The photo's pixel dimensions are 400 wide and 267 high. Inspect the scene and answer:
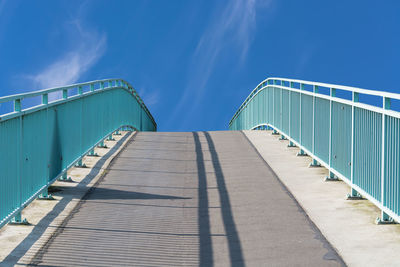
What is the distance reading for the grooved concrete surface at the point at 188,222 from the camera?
6332mm

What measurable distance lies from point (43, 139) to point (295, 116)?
602 centimetres

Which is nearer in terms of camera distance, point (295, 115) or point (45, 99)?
point (45, 99)

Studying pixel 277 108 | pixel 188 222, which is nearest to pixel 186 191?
pixel 188 222

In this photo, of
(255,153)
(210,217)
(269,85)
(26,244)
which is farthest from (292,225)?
(269,85)

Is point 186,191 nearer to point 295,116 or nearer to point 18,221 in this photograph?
point 18,221

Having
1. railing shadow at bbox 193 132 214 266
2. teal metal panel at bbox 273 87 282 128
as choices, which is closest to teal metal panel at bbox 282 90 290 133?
teal metal panel at bbox 273 87 282 128

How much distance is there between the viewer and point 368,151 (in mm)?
7758

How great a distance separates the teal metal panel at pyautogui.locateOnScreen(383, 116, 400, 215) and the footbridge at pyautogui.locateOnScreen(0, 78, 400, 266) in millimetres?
21

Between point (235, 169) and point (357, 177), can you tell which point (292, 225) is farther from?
point (235, 169)

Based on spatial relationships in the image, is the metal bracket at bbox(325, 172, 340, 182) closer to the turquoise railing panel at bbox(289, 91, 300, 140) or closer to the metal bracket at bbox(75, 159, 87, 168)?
the turquoise railing panel at bbox(289, 91, 300, 140)

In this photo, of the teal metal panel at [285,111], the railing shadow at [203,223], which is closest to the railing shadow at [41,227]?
the railing shadow at [203,223]

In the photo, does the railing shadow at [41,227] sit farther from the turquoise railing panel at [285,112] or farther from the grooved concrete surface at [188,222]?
the turquoise railing panel at [285,112]

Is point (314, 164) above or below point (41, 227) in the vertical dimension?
above

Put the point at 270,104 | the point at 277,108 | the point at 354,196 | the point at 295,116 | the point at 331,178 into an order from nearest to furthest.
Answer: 1. the point at 354,196
2. the point at 331,178
3. the point at 295,116
4. the point at 277,108
5. the point at 270,104
